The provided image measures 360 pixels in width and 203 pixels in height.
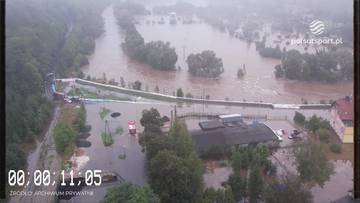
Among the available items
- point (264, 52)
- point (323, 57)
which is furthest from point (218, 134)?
point (264, 52)

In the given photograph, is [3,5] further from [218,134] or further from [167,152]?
[218,134]

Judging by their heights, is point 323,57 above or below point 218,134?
above

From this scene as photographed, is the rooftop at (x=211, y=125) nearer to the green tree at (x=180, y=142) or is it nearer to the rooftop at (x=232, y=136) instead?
the rooftop at (x=232, y=136)

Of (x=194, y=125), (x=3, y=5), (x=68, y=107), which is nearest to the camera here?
(x=3, y=5)

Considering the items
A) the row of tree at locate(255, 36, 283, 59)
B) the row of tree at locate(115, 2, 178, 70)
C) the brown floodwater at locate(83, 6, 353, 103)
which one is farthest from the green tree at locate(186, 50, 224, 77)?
the row of tree at locate(255, 36, 283, 59)

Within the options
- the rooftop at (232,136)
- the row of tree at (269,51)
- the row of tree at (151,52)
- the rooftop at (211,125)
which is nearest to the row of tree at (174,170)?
the rooftop at (232,136)

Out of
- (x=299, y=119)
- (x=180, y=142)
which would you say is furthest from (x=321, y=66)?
(x=180, y=142)

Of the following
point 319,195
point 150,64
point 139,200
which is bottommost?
point 319,195
